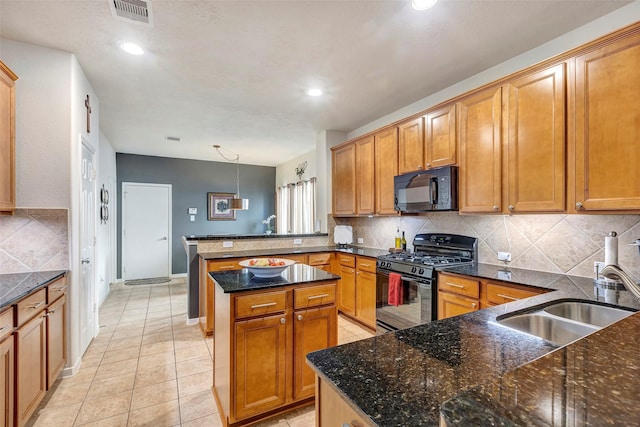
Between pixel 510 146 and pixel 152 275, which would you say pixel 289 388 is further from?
pixel 152 275

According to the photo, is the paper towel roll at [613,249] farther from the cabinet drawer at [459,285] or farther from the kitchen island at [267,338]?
the kitchen island at [267,338]

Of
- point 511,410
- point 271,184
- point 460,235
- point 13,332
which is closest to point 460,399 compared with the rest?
point 511,410

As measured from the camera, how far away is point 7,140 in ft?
7.15

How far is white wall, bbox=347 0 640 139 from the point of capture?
1943 mm

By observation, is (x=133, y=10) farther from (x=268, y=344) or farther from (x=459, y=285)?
(x=459, y=285)

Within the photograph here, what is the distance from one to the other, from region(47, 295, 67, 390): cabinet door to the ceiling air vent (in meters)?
2.07

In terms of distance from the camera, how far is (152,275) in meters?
6.40

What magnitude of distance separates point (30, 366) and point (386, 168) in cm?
345

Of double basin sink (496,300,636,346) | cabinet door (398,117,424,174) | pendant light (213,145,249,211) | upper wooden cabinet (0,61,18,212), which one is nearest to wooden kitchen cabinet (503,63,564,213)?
double basin sink (496,300,636,346)

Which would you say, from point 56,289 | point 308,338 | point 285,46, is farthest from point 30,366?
point 285,46

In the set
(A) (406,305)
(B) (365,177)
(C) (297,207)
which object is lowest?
(A) (406,305)

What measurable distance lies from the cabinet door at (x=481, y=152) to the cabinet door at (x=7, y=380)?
3234mm

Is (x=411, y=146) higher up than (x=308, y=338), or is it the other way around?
(x=411, y=146)

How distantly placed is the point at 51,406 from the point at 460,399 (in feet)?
9.40
